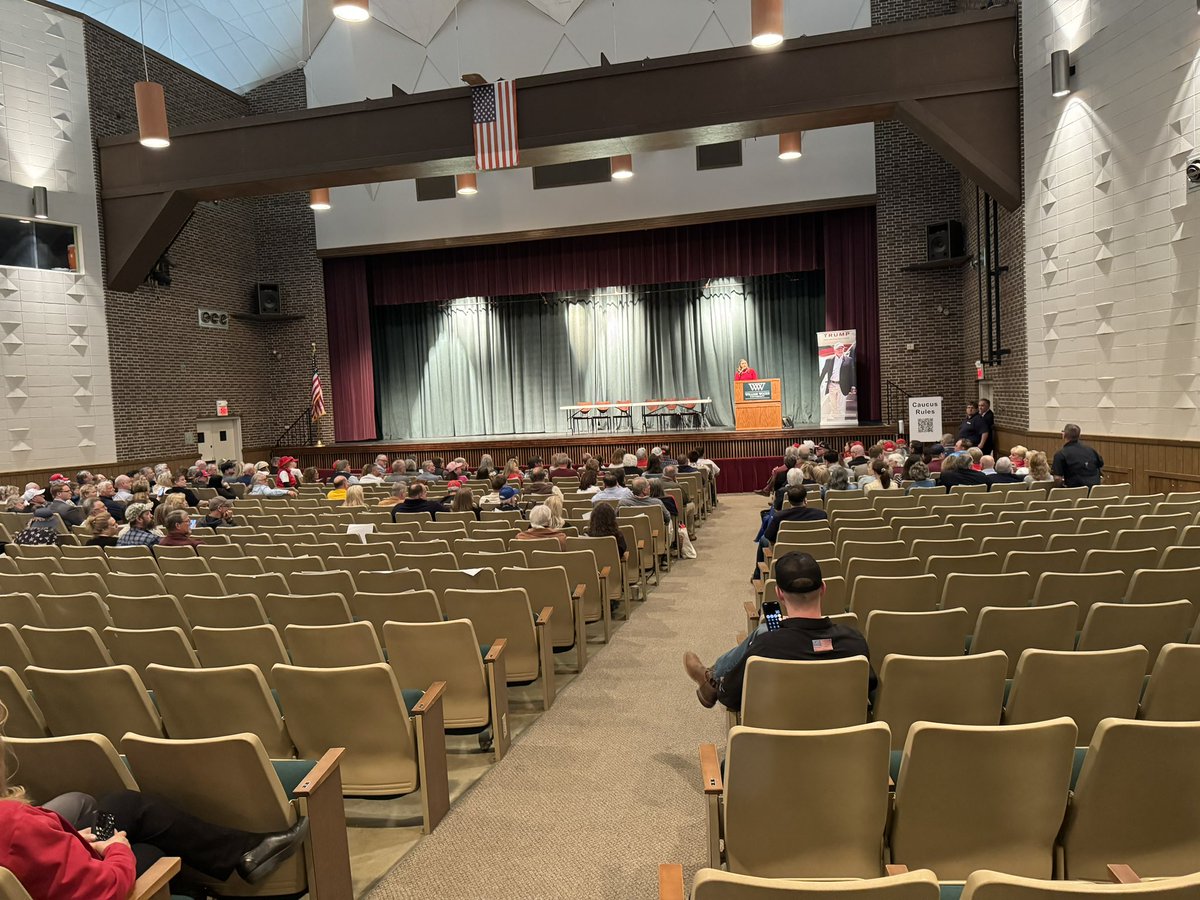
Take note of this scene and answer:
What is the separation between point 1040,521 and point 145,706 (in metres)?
5.85

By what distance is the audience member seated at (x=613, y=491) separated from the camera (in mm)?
8891

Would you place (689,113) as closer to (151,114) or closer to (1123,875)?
(151,114)

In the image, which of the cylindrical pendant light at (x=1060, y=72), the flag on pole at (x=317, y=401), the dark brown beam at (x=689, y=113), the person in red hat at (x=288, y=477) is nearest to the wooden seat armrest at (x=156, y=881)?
the cylindrical pendant light at (x=1060, y=72)

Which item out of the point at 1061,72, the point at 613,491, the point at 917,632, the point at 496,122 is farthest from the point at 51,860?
the point at 1061,72

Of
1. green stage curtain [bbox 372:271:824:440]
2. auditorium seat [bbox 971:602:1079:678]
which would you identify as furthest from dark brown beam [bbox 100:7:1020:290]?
auditorium seat [bbox 971:602:1079:678]

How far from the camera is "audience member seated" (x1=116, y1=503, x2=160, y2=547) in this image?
25.3ft

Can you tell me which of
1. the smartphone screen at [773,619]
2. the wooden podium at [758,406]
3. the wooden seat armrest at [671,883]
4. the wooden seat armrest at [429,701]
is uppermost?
the wooden podium at [758,406]

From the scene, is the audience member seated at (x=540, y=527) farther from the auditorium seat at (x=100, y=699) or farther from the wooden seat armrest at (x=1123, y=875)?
the wooden seat armrest at (x=1123, y=875)

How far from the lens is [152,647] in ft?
13.7

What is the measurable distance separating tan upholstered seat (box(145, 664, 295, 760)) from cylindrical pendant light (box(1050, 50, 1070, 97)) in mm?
11821

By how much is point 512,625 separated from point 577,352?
1843 centimetres

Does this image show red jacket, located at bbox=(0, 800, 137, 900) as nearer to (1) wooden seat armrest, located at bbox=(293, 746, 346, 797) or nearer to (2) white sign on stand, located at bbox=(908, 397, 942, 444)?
(1) wooden seat armrest, located at bbox=(293, 746, 346, 797)

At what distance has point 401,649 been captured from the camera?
13.5ft

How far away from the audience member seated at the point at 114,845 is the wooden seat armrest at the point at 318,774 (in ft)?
0.32
